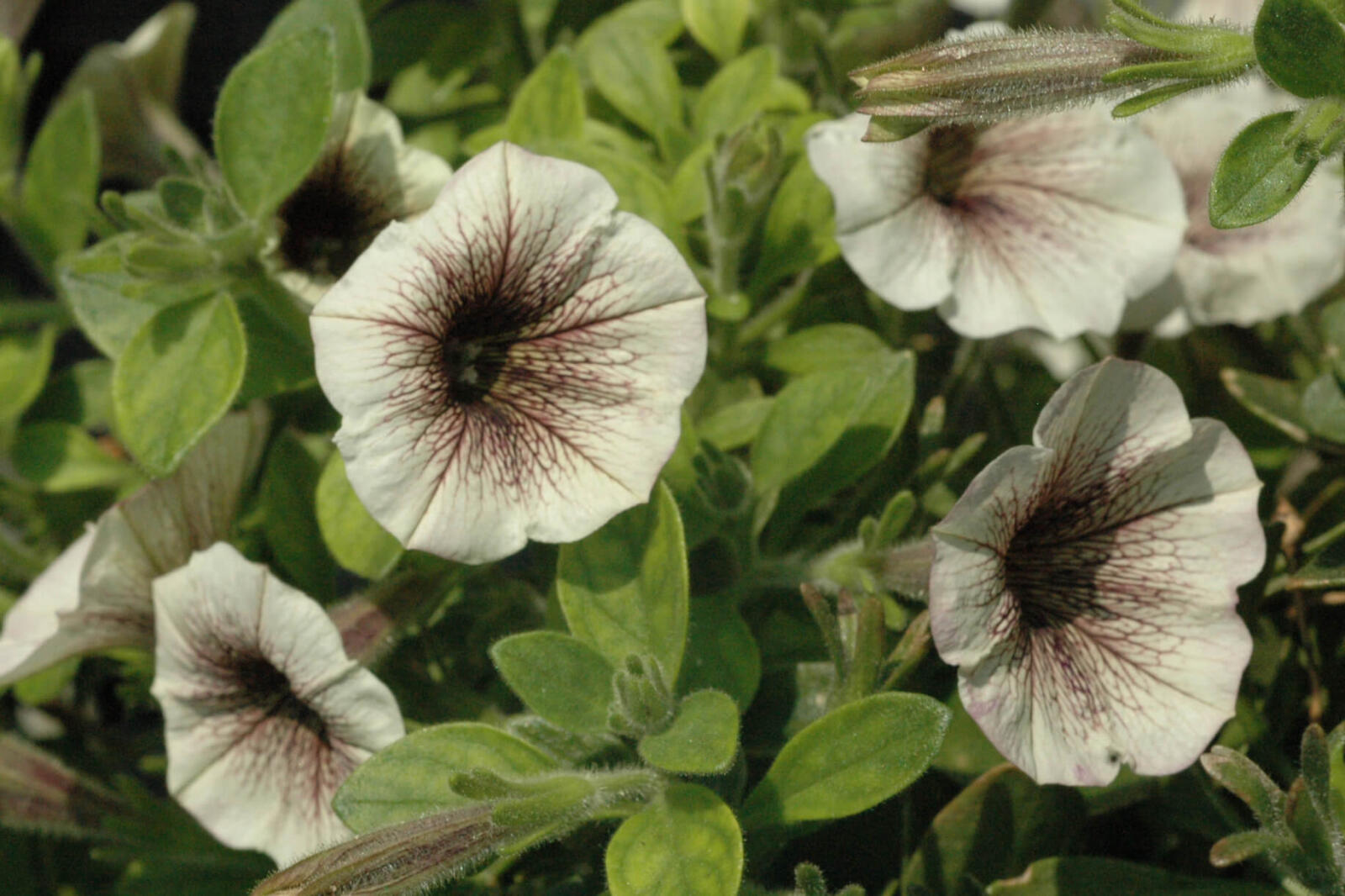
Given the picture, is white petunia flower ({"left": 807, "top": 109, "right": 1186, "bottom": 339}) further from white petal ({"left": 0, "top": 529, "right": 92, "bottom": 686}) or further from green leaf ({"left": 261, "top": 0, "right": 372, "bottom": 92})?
white petal ({"left": 0, "top": 529, "right": 92, "bottom": 686})

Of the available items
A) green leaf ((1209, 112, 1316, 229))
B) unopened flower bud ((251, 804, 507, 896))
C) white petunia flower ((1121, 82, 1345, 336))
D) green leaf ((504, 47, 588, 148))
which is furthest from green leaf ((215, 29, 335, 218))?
white petunia flower ((1121, 82, 1345, 336))

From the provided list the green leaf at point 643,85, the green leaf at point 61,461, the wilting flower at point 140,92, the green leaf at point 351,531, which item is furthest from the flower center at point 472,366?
the wilting flower at point 140,92

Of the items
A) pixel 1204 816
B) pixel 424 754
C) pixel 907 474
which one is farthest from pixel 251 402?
pixel 1204 816

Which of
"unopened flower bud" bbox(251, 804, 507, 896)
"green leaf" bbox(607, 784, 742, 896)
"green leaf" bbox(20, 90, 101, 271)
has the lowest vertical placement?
"green leaf" bbox(607, 784, 742, 896)

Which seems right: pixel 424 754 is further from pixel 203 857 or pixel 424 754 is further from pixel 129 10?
pixel 129 10

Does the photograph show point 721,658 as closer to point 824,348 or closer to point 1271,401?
point 824,348
